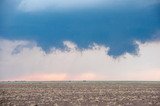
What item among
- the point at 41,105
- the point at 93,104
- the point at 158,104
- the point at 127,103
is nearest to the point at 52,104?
the point at 41,105

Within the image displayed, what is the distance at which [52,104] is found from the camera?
34.6 m

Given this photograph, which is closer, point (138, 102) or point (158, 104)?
point (158, 104)

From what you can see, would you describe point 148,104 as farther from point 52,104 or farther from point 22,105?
point 22,105

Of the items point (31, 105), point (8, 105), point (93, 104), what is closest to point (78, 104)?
point (93, 104)

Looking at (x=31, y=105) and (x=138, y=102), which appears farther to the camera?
(x=138, y=102)

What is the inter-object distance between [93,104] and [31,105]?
5699 millimetres

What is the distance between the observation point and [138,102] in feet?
118

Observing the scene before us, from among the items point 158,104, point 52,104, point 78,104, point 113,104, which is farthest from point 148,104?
point 52,104

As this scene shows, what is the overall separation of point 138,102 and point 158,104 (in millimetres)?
2737

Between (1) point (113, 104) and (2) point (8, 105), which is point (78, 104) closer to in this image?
(1) point (113, 104)

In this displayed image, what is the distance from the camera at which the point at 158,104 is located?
3372 centimetres

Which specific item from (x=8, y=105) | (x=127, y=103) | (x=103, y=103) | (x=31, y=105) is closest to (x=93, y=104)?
(x=103, y=103)

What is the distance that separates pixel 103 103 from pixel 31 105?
678 cm

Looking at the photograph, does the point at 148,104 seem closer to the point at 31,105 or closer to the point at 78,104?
the point at 78,104
